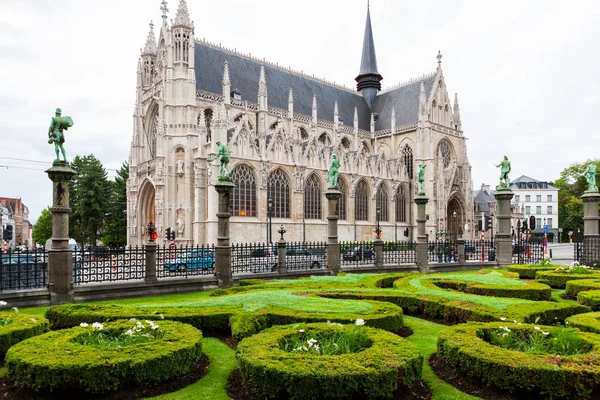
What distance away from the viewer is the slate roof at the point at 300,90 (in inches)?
1761

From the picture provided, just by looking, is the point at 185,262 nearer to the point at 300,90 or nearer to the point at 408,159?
the point at 300,90

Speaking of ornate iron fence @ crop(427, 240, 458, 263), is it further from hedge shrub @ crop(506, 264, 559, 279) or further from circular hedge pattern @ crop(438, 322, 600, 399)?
circular hedge pattern @ crop(438, 322, 600, 399)

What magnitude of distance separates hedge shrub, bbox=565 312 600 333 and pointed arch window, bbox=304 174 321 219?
3464 cm

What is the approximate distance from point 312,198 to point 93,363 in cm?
3775

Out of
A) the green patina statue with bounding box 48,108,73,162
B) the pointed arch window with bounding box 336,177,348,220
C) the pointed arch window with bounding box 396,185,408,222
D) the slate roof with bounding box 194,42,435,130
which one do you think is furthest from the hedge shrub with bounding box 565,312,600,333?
the pointed arch window with bounding box 396,185,408,222

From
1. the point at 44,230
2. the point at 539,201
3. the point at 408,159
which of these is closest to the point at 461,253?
the point at 408,159

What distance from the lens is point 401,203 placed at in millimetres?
52219

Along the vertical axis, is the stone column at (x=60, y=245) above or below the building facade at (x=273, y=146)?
below

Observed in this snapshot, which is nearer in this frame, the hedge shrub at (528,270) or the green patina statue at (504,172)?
the hedge shrub at (528,270)

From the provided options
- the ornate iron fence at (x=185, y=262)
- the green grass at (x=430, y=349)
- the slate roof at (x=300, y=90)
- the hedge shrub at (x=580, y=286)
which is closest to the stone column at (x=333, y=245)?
the ornate iron fence at (x=185, y=262)

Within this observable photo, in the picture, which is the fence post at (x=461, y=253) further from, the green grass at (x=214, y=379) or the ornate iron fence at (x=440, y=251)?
the green grass at (x=214, y=379)

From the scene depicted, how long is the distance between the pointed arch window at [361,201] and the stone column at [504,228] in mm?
26203

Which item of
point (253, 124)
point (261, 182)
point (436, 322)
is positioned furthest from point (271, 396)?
point (253, 124)

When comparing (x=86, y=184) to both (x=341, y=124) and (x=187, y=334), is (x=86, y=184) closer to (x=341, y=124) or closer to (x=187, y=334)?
(x=341, y=124)
